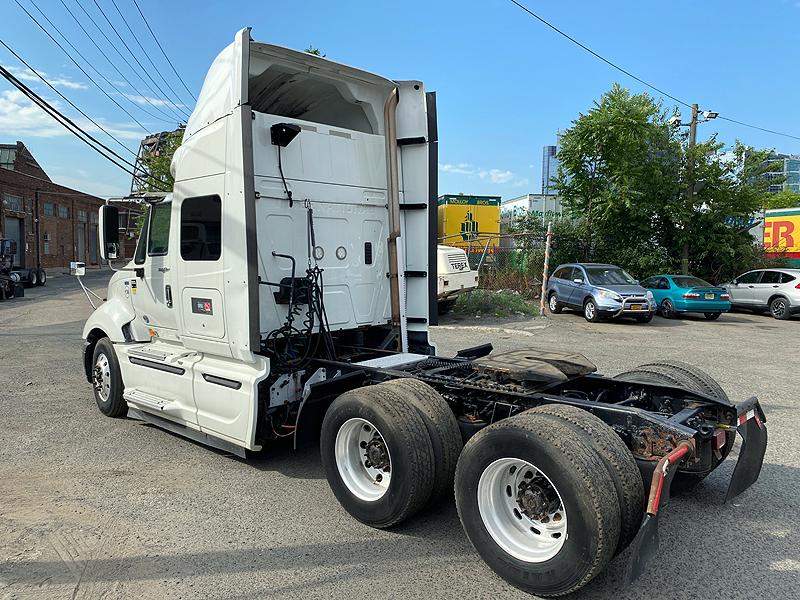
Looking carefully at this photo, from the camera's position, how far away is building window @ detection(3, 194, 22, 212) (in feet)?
138

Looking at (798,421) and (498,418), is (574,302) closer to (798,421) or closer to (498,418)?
(798,421)

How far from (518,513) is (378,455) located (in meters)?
1.08

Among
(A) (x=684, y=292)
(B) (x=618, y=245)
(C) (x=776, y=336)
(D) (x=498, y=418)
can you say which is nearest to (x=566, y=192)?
(B) (x=618, y=245)


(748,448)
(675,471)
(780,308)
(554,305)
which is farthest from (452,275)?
(675,471)

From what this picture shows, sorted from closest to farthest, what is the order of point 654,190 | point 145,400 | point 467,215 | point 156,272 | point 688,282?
point 145,400, point 156,272, point 688,282, point 654,190, point 467,215

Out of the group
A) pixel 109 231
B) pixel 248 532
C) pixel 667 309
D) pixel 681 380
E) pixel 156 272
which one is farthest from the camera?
pixel 667 309

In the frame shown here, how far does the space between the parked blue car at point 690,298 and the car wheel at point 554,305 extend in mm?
3056

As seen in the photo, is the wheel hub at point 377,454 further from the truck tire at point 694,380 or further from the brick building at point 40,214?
the brick building at point 40,214

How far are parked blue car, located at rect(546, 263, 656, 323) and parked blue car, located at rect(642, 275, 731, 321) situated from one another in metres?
1.43

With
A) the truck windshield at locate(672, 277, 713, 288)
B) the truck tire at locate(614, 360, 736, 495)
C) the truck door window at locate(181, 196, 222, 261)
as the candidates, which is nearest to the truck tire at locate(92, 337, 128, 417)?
the truck door window at locate(181, 196, 222, 261)

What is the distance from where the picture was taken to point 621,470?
3184 mm

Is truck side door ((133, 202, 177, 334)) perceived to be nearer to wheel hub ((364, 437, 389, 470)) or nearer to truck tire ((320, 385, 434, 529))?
truck tire ((320, 385, 434, 529))

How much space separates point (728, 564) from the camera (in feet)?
12.2

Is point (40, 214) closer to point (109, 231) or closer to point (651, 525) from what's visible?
point (109, 231)
